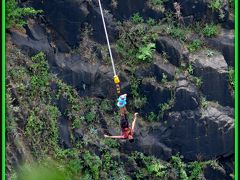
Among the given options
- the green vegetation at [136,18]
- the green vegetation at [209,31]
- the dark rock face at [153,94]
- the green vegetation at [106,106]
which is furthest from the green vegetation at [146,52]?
the green vegetation at [209,31]

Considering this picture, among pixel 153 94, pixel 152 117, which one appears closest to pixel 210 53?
pixel 153 94

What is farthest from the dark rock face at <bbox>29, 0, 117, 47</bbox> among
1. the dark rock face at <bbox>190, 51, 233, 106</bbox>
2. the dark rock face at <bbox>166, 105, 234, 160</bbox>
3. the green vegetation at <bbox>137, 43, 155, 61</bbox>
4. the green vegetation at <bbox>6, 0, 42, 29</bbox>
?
the dark rock face at <bbox>166, 105, 234, 160</bbox>

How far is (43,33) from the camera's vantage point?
1753 centimetres

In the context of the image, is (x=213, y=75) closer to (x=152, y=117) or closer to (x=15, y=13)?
(x=152, y=117)

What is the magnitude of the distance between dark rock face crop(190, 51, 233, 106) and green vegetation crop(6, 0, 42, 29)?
5.61m

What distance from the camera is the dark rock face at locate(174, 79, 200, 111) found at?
57.1ft

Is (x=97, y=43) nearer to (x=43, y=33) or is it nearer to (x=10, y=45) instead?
(x=43, y=33)

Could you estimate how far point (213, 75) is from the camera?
17.5 metres

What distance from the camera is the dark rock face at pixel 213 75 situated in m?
17.5

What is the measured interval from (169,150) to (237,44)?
4214 mm

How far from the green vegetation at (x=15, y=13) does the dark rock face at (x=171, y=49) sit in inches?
166

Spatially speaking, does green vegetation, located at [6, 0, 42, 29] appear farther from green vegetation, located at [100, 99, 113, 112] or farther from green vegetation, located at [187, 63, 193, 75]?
green vegetation, located at [187, 63, 193, 75]

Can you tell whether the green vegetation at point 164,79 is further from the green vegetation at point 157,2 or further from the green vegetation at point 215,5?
the green vegetation at point 215,5

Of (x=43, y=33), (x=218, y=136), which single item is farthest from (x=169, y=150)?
(x=43, y=33)
